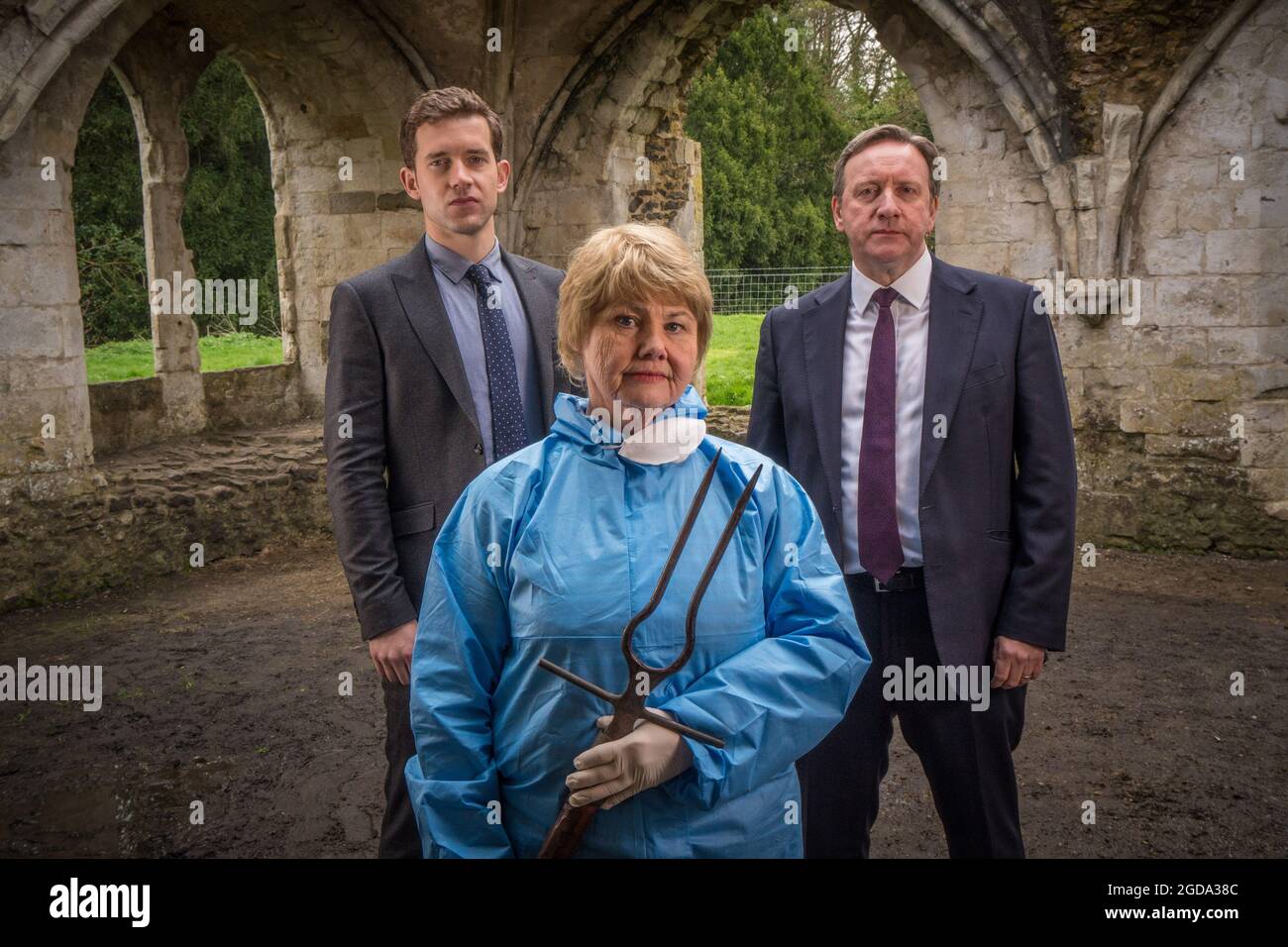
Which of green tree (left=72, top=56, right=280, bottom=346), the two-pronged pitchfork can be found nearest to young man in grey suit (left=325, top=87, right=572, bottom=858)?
the two-pronged pitchfork

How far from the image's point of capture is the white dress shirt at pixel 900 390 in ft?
9.57

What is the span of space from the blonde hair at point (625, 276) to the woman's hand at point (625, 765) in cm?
67

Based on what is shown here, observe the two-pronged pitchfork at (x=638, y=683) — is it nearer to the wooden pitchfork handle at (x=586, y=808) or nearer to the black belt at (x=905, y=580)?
the wooden pitchfork handle at (x=586, y=808)

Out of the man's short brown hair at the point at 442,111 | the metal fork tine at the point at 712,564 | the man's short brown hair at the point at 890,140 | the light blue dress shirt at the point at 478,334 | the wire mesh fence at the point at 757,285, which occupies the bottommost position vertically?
the metal fork tine at the point at 712,564

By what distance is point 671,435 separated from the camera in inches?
80.0

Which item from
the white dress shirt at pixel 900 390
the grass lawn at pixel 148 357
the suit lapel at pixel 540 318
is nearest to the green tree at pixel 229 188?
the grass lawn at pixel 148 357

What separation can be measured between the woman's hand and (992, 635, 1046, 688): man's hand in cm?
127

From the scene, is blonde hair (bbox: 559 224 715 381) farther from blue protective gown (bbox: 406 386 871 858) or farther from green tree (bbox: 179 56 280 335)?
green tree (bbox: 179 56 280 335)

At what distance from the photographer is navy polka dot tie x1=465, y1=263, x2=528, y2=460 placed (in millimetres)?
3102

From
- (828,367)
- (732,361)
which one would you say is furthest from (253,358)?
(828,367)

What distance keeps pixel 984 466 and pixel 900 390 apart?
0.90ft

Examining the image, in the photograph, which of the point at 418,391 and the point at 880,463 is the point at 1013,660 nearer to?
the point at 880,463

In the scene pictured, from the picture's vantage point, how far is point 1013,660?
112 inches

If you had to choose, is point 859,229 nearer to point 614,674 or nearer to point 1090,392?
point 614,674
